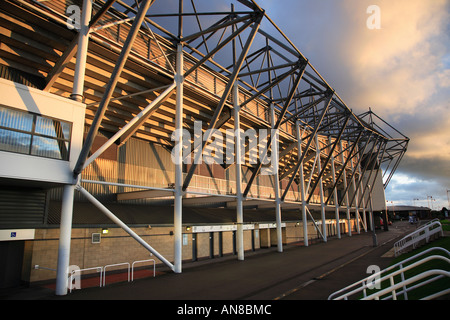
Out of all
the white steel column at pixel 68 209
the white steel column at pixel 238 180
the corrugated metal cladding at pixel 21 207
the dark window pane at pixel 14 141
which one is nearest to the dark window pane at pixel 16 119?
the dark window pane at pixel 14 141

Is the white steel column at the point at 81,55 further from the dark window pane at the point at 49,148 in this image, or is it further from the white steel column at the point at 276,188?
the white steel column at the point at 276,188

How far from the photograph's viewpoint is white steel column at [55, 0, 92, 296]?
9.79m

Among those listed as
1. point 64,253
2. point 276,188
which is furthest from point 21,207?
point 276,188

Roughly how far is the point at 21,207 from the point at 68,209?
10.3ft

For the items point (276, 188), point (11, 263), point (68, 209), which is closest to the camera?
point (68, 209)

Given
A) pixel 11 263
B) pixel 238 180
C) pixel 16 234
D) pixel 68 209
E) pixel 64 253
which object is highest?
pixel 238 180

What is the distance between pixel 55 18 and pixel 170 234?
12.6 meters

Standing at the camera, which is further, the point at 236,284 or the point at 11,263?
the point at 11,263

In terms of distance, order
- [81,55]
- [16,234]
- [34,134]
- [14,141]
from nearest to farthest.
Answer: [14,141] < [34,134] < [81,55] < [16,234]

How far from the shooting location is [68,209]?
10.2m

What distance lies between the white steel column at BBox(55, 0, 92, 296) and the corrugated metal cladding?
2.64 metres

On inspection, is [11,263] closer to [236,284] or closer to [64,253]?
[64,253]

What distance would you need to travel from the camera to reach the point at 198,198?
19219 millimetres

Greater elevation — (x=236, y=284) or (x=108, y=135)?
(x=108, y=135)
